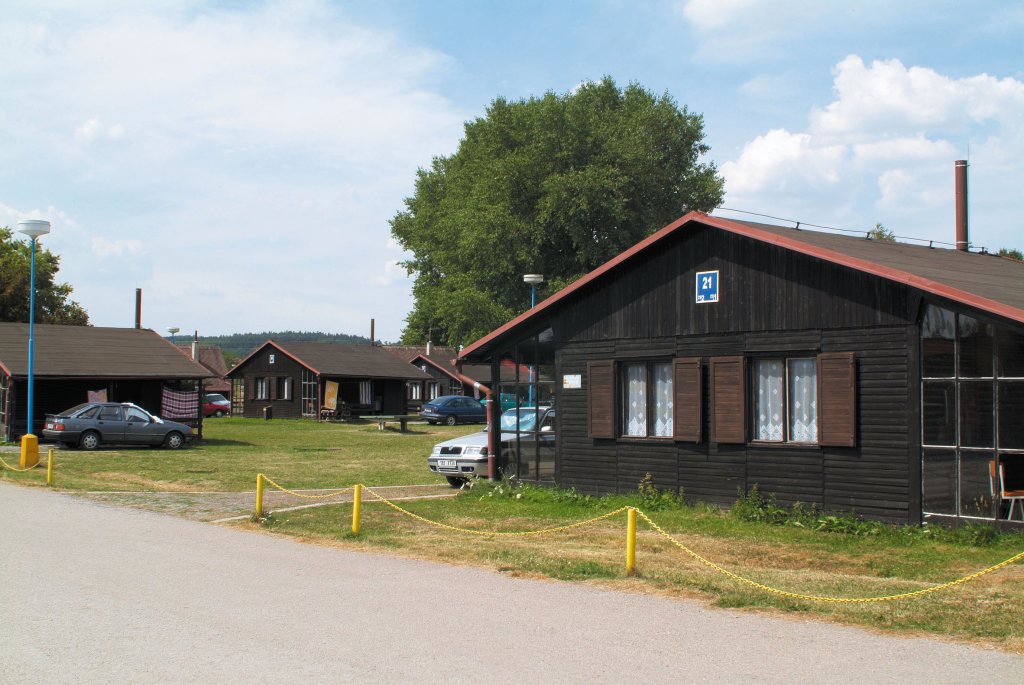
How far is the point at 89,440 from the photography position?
33.1 m

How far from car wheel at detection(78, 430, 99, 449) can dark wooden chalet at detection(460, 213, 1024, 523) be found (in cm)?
1723

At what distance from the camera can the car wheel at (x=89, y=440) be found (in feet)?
108

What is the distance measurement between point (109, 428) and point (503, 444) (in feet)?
57.9

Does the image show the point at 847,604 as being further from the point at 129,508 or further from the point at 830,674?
the point at 129,508

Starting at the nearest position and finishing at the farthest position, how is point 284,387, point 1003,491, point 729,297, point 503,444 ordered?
point 1003,491 < point 729,297 < point 503,444 < point 284,387

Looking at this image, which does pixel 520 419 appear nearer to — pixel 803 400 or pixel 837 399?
pixel 803 400

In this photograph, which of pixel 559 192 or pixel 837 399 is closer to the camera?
pixel 837 399

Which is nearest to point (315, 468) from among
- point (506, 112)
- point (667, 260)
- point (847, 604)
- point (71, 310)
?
point (667, 260)

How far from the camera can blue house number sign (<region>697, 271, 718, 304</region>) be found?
1738 centimetres

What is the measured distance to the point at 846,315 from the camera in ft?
50.8

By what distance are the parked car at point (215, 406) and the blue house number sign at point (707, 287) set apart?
169 feet

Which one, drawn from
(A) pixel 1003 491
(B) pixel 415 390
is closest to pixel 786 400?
(A) pixel 1003 491

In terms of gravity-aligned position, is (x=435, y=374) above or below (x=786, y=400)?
above

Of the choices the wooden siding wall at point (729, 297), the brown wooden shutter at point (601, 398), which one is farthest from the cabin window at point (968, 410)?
the brown wooden shutter at point (601, 398)
